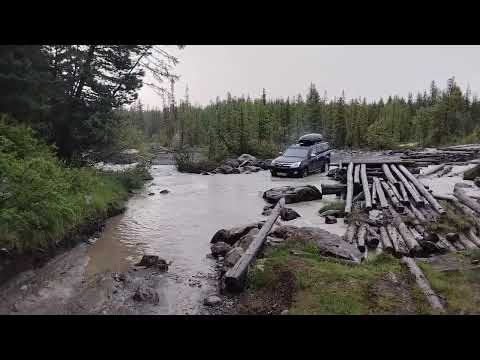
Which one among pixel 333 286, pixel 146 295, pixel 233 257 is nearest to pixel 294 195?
pixel 233 257

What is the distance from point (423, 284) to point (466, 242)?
12.6 ft

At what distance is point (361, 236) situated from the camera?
34.2ft

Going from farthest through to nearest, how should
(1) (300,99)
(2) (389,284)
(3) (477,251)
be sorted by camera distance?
1. (1) (300,99)
2. (3) (477,251)
3. (2) (389,284)

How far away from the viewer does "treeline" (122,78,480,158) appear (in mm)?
43031

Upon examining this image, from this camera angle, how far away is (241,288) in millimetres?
7332

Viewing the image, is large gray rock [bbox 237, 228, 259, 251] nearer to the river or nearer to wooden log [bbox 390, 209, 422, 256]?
the river

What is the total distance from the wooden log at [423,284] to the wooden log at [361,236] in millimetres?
1459

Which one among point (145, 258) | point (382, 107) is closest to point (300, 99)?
point (382, 107)

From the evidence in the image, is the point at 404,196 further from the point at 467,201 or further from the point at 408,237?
the point at 408,237

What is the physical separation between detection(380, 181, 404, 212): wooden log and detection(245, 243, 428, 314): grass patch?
213 inches
